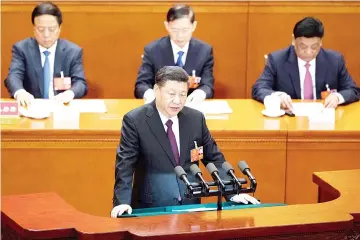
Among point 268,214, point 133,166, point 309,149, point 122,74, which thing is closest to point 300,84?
point 309,149

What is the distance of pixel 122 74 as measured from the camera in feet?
25.8

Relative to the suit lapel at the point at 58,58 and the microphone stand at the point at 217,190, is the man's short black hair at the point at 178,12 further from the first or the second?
the microphone stand at the point at 217,190

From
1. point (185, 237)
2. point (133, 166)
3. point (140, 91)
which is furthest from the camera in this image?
point (140, 91)

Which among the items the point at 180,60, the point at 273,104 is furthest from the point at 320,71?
the point at 180,60

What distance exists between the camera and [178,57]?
6840mm

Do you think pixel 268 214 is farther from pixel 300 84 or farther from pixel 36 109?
pixel 300 84

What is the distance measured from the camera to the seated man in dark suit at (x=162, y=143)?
4.59 meters

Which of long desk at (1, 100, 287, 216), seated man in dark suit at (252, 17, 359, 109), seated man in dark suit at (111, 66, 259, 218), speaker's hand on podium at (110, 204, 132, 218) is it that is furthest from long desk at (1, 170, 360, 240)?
seated man in dark suit at (252, 17, 359, 109)

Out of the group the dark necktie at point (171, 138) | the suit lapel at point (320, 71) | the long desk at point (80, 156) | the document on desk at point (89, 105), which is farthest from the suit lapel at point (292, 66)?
the dark necktie at point (171, 138)

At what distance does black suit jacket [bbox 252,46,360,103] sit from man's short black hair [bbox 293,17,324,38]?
0.31m

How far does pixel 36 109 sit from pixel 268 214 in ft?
7.71

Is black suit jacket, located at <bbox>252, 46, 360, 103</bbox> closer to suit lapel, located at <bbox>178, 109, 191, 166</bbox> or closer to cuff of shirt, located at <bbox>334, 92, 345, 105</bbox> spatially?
cuff of shirt, located at <bbox>334, 92, 345, 105</bbox>

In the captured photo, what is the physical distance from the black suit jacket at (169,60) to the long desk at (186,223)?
2.74m

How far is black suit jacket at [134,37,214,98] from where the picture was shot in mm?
6738
